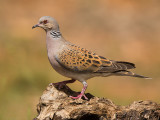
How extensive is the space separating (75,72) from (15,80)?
3.65 m

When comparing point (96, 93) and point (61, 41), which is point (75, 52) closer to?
point (61, 41)

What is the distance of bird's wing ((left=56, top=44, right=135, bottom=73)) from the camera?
632 centimetres

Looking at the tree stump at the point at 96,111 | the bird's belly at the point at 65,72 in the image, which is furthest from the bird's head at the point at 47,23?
the tree stump at the point at 96,111

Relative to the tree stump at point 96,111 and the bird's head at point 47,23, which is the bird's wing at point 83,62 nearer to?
the bird's head at point 47,23

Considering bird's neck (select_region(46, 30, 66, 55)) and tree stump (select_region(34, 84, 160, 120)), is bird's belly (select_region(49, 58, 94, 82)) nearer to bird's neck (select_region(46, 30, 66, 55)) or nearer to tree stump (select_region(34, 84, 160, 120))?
bird's neck (select_region(46, 30, 66, 55))

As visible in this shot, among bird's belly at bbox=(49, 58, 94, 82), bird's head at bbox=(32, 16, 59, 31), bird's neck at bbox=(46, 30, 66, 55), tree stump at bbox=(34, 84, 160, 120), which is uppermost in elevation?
bird's head at bbox=(32, 16, 59, 31)

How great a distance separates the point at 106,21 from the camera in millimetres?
14867

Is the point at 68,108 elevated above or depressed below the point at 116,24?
below

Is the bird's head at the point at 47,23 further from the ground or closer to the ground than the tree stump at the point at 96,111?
further from the ground

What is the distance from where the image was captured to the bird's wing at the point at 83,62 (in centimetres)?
632

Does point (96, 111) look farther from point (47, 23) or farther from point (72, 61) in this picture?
point (47, 23)

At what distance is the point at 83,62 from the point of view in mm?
6414

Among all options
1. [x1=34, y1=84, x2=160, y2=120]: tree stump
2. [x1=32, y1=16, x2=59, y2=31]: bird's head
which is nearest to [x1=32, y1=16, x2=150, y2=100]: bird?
[x1=32, y1=16, x2=59, y2=31]: bird's head

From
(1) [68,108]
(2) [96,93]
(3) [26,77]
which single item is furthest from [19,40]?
(1) [68,108]
